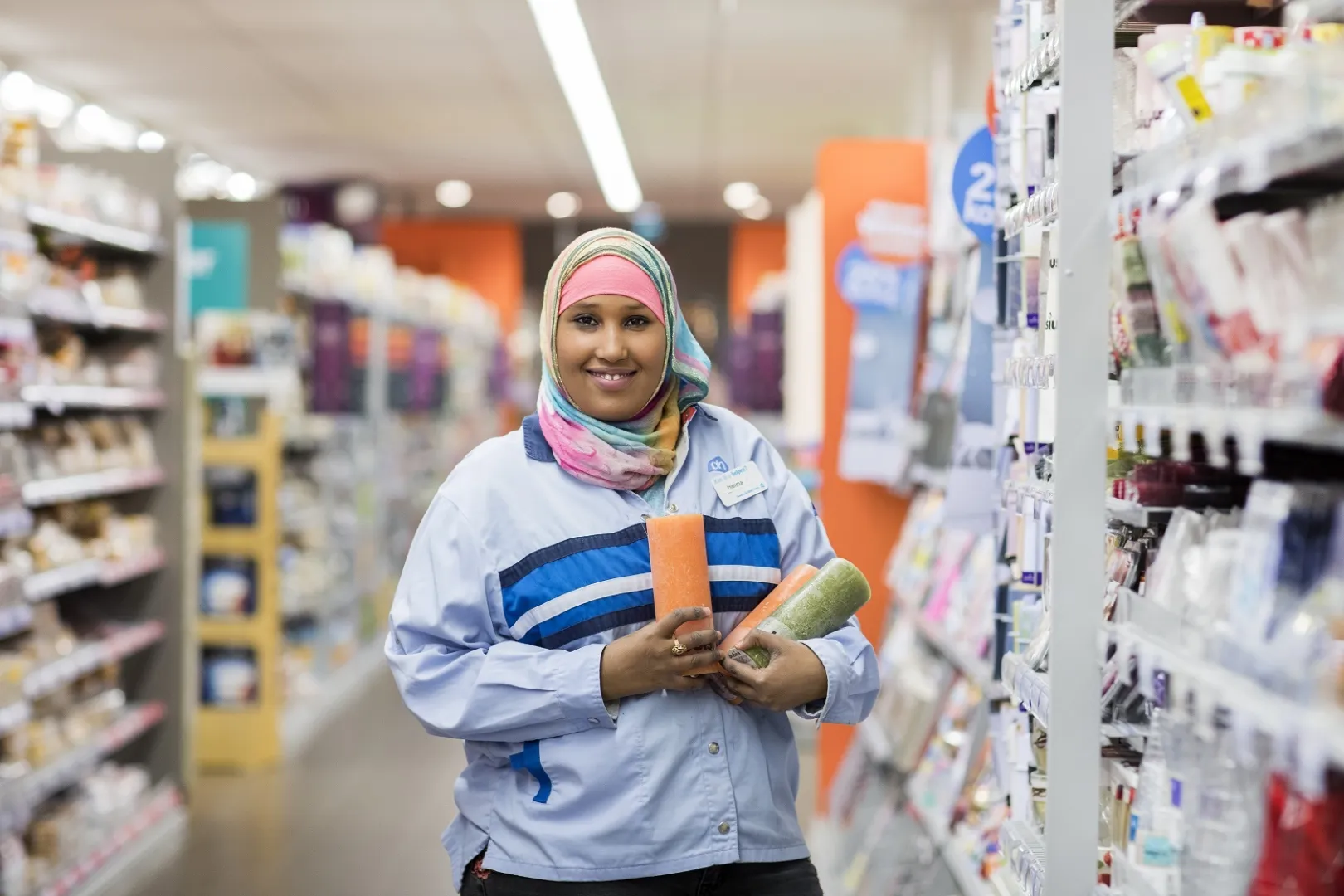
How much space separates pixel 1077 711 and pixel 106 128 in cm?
1125

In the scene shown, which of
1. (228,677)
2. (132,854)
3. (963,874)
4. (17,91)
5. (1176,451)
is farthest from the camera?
(17,91)

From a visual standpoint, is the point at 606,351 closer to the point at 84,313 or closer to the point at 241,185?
the point at 84,313

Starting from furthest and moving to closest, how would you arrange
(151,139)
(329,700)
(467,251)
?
(467,251) < (151,139) < (329,700)

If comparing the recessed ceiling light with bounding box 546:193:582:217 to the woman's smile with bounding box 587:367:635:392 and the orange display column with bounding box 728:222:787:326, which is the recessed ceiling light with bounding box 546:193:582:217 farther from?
the woman's smile with bounding box 587:367:635:392

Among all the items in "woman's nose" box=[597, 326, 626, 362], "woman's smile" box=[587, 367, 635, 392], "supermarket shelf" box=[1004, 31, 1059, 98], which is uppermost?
"supermarket shelf" box=[1004, 31, 1059, 98]

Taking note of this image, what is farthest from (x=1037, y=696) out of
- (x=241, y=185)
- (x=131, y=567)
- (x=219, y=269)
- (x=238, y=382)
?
(x=241, y=185)

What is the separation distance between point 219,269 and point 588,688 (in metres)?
5.89

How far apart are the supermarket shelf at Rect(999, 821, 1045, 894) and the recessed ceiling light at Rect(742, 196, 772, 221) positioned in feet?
50.1

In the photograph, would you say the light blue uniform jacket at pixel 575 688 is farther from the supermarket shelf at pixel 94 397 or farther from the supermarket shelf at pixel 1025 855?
the supermarket shelf at pixel 94 397

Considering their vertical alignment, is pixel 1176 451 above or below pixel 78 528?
above

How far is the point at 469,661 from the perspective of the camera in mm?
2111

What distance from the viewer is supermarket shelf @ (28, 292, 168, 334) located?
4555mm

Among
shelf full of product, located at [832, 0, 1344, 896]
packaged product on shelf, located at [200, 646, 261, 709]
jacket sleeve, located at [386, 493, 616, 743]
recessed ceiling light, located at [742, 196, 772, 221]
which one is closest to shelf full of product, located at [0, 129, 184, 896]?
packaged product on shelf, located at [200, 646, 261, 709]

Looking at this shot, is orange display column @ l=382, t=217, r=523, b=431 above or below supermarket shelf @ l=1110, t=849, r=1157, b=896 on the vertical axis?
above
